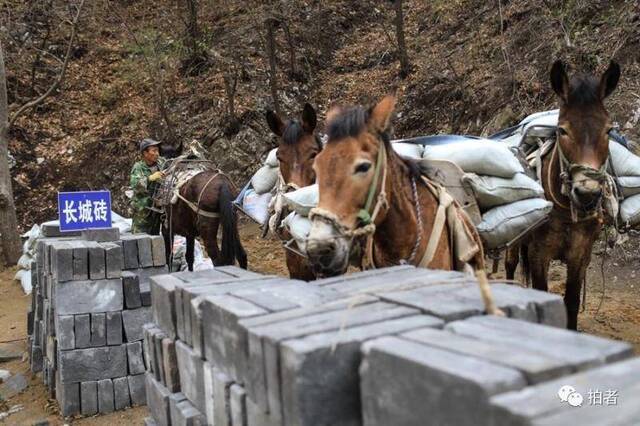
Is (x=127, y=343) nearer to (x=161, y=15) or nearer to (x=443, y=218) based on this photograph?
(x=443, y=218)

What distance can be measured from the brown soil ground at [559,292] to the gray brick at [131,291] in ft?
3.49

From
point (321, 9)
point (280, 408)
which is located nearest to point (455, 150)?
point (280, 408)

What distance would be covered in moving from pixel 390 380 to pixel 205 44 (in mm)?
16818

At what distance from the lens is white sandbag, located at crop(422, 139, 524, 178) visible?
14.3ft

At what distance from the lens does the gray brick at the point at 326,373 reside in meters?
1.50

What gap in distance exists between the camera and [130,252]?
614 centimetres

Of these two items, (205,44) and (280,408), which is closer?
(280,408)

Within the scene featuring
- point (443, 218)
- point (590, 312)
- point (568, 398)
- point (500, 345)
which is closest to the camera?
→ point (568, 398)

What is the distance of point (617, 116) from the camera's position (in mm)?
9344

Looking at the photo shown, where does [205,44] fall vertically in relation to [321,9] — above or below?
below

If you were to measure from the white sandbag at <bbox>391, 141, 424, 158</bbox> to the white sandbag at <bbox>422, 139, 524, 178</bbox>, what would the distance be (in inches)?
8.4

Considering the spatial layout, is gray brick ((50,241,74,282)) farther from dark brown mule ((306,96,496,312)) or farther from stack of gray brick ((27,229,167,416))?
dark brown mule ((306,96,496,312))

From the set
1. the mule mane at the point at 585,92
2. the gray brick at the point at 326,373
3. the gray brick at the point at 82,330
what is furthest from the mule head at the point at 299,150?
the gray brick at the point at 326,373

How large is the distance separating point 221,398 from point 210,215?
665 cm
